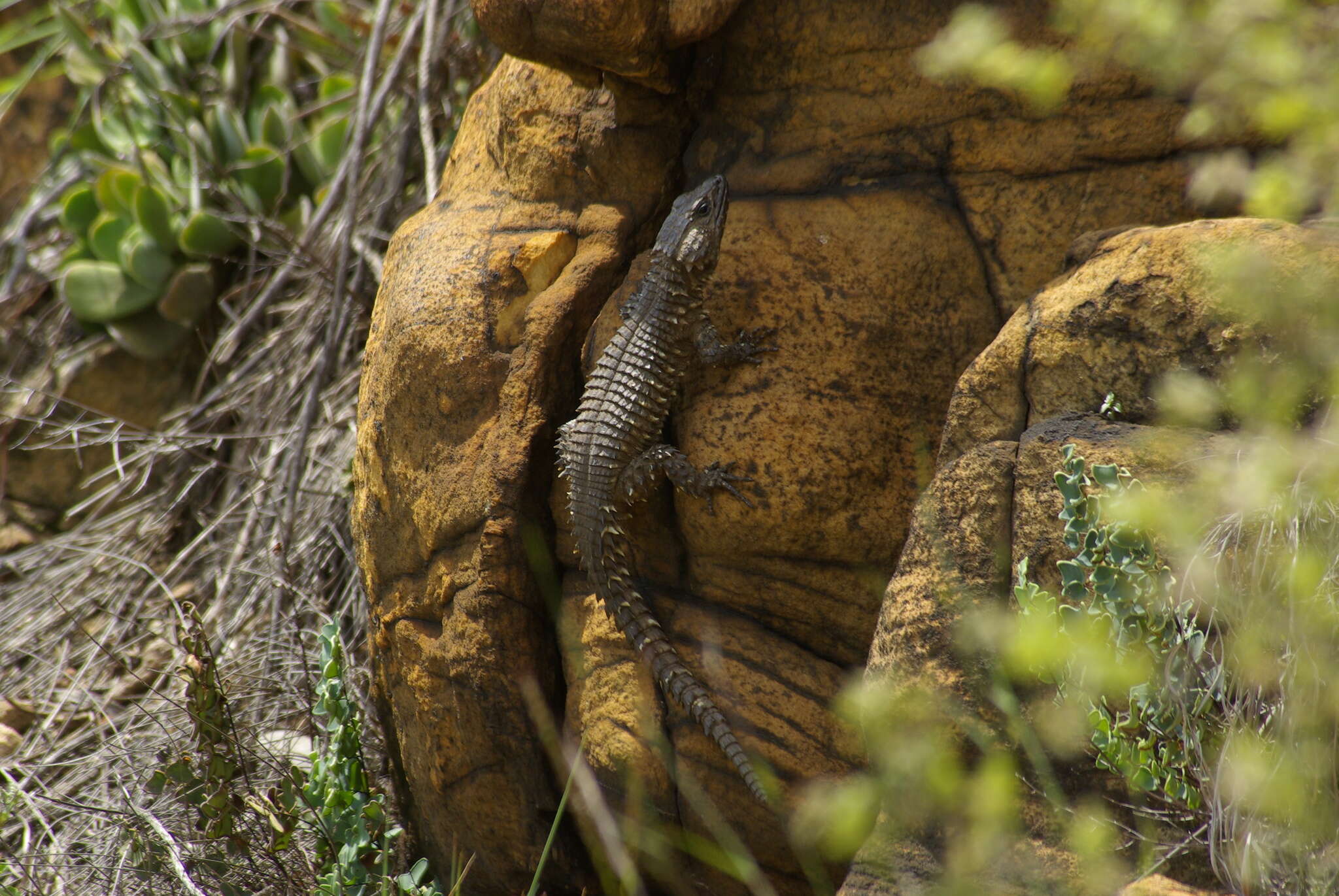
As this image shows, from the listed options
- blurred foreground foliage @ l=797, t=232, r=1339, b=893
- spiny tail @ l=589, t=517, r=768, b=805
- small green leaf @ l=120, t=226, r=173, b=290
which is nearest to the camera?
blurred foreground foliage @ l=797, t=232, r=1339, b=893

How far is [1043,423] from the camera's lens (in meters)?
2.57

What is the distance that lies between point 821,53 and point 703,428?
1428 mm

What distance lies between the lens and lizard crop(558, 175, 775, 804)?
10.8 feet

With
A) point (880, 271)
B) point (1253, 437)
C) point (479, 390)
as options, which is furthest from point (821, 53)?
point (1253, 437)

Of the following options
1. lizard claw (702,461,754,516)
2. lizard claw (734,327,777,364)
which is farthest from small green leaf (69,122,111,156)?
lizard claw (702,461,754,516)

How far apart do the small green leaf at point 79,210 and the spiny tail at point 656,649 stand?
4.60m

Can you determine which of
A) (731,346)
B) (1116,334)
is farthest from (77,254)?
(1116,334)

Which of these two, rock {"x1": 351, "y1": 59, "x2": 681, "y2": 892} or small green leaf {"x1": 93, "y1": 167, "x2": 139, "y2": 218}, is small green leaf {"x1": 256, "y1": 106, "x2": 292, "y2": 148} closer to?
small green leaf {"x1": 93, "y1": 167, "x2": 139, "y2": 218}

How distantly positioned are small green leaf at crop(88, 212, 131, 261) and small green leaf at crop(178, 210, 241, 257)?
389 millimetres

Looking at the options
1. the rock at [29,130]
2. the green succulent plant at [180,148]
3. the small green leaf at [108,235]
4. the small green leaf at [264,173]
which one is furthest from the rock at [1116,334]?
the rock at [29,130]

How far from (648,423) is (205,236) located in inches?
140

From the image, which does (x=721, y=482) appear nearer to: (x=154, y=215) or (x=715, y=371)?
(x=715, y=371)

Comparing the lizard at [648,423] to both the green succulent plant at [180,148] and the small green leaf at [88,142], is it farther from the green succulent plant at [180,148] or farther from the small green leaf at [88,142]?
the small green leaf at [88,142]

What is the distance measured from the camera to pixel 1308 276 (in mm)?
2143
